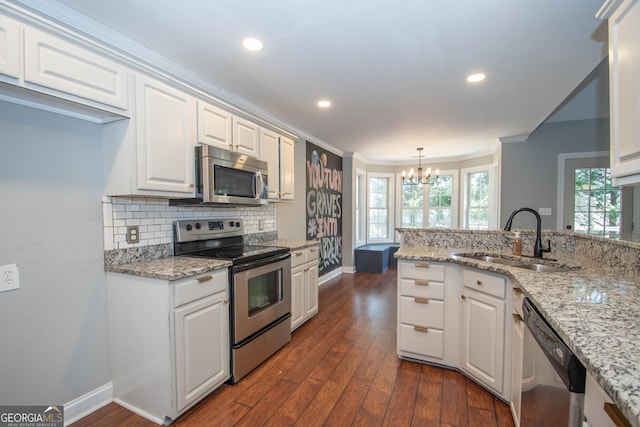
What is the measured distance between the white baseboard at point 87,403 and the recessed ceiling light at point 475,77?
11.7 feet

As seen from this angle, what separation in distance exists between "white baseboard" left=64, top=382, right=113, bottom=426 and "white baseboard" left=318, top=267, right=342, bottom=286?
10.3 feet

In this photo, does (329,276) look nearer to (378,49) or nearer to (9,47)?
(378,49)

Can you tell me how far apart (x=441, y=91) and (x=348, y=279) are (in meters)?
3.43

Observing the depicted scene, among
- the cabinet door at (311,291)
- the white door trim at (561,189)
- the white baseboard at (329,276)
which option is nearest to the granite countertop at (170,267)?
the cabinet door at (311,291)

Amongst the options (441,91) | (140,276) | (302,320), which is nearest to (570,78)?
(441,91)

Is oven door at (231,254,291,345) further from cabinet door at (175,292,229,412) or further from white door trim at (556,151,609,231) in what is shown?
white door trim at (556,151,609,231)

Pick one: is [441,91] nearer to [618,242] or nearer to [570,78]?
[570,78]

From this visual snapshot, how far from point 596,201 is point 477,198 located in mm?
2073

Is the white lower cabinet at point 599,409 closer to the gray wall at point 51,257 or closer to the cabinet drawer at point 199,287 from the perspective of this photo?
the cabinet drawer at point 199,287

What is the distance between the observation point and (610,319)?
37.9 inches

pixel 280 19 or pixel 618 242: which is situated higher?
pixel 280 19

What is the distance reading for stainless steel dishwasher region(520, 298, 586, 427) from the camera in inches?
33.5

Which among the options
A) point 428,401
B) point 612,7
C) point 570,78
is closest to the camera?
point 612,7

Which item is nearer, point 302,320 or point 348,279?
point 302,320
